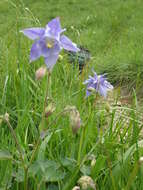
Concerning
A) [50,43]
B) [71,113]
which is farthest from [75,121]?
[50,43]

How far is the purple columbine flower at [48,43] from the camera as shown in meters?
1.15

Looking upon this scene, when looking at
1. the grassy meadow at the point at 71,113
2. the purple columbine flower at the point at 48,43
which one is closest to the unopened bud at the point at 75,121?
the grassy meadow at the point at 71,113

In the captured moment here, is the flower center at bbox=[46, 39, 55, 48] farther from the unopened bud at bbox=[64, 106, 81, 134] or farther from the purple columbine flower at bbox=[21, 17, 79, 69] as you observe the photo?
the unopened bud at bbox=[64, 106, 81, 134]

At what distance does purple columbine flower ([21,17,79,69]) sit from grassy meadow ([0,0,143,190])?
0.35 ft

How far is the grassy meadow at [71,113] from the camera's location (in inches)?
54.2

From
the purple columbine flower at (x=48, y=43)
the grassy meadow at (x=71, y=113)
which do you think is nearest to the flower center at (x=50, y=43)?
the purple columbine flower at (x=48, y=43)

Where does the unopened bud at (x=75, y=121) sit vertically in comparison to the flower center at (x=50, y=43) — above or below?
below

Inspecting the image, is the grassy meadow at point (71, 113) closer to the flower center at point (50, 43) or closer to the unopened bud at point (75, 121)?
the unopened bud at point (75, 121)

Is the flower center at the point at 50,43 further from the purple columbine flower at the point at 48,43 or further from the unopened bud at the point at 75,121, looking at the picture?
the unopened bud at the point at 75,121

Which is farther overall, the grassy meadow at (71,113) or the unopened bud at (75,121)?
the grassy meadow at (71,113)

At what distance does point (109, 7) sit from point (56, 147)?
610 centimetres

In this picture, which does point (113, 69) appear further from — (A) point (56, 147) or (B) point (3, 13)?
(B) point (3, 13)

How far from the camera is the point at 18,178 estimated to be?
1.35 m

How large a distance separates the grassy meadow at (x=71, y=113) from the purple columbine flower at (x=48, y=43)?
0.35ft
